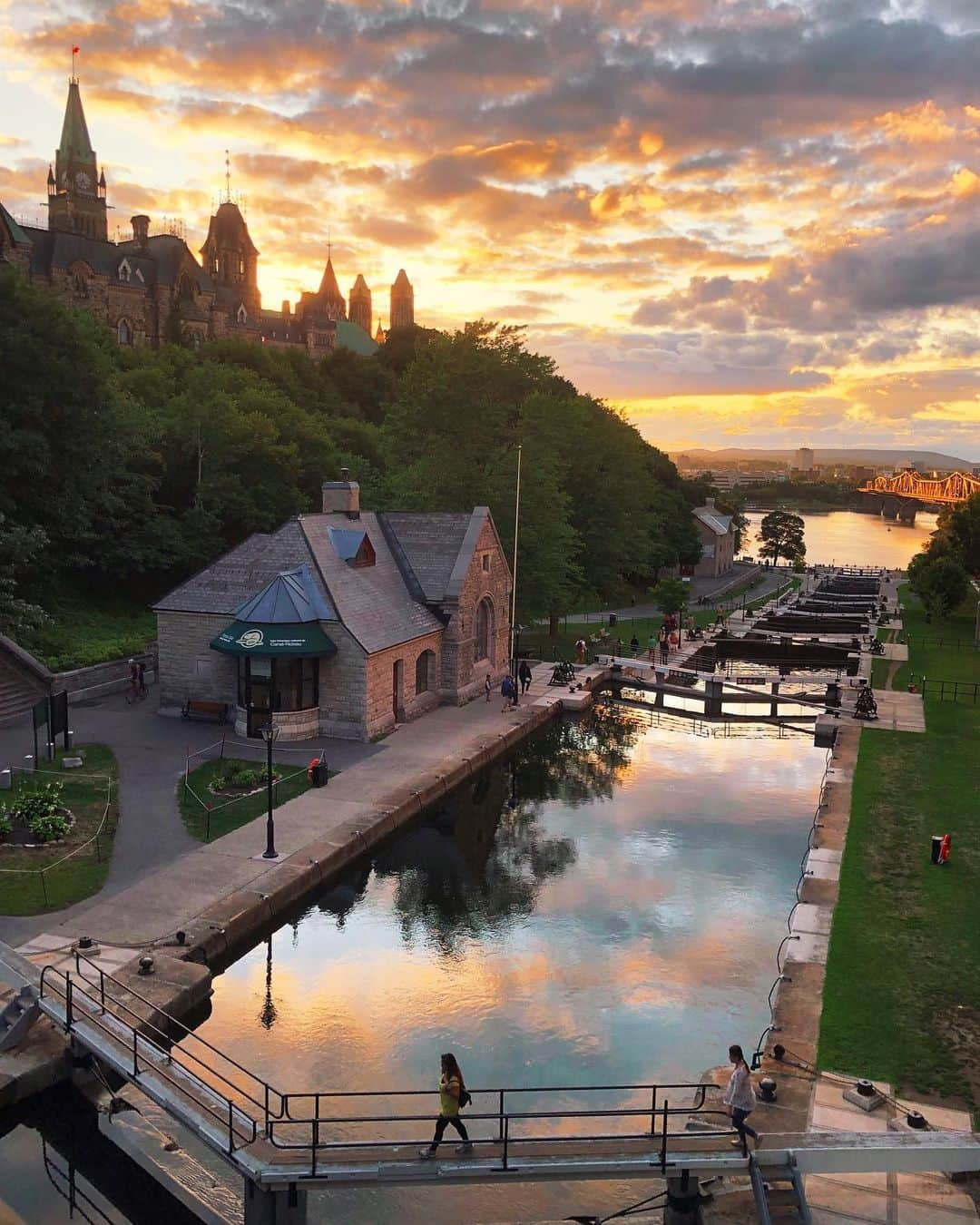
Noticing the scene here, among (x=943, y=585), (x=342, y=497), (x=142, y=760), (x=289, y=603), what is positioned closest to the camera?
(x=142, y=760)

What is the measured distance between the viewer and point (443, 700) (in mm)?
39531

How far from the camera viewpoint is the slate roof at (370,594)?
34219mm

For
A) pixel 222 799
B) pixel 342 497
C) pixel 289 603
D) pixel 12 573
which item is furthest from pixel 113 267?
pixel 222 799

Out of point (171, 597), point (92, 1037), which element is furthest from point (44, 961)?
point (171, 597)

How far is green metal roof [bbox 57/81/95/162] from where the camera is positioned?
13212cm

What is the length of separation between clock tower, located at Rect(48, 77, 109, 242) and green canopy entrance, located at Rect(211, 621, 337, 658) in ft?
379

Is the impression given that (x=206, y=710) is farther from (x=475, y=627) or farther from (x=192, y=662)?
(x=475, y=627)

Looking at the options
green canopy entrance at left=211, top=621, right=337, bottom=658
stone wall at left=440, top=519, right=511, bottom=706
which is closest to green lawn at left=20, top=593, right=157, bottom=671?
green canopy entrance at left=211, top=621, right=337, bottom=658

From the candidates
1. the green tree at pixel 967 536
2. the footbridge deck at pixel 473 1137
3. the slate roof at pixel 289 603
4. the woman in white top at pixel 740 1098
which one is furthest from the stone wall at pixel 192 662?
the green tree at pixel 967 536

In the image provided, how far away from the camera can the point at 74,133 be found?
5261 inches

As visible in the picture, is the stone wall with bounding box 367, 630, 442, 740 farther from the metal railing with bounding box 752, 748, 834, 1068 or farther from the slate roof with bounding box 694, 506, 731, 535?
the slate roof with bounding box 694, 506, 731, 535

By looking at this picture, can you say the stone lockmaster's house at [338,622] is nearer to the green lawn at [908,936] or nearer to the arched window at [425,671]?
the arched window at [425,671]

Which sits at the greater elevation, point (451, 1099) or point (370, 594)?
point (370, 594)

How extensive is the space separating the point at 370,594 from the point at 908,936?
22.2 m
